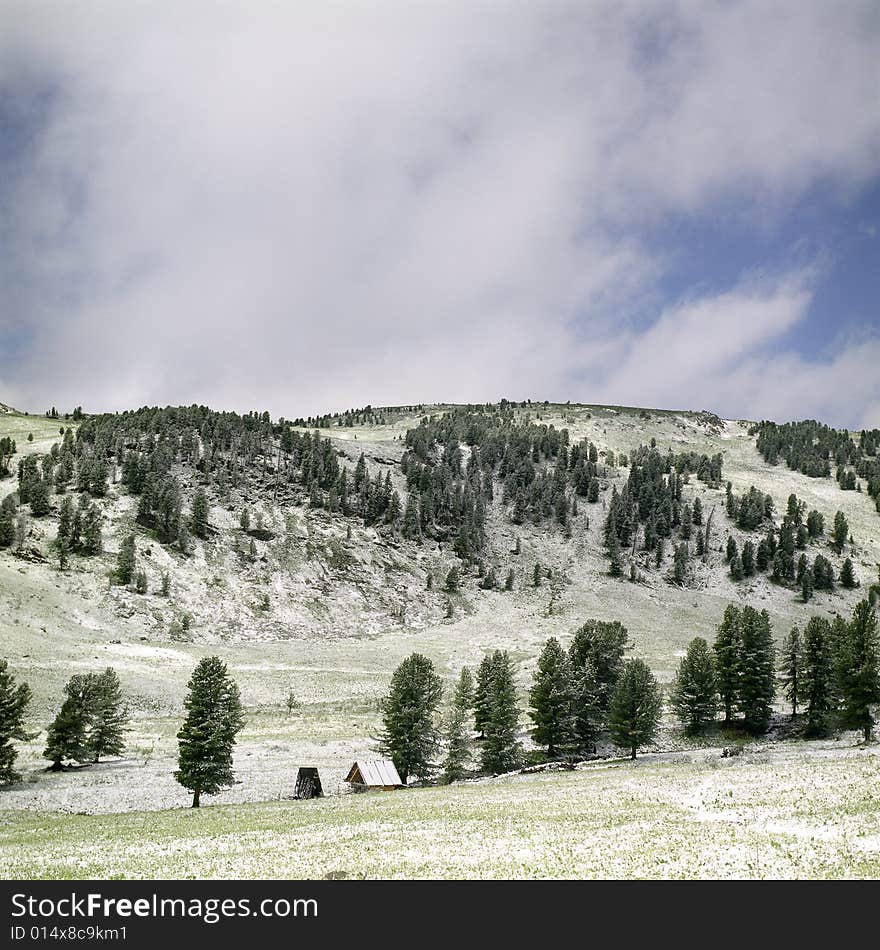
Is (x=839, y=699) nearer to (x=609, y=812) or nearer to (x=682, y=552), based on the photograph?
(x=609, y=812)

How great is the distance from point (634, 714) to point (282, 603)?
3398 inches

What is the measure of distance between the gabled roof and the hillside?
2.11 metres

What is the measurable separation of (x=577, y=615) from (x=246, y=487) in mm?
91637

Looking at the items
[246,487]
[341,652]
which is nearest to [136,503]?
[246,487]

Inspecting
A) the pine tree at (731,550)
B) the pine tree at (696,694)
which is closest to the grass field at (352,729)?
the pine tree at (696,694)

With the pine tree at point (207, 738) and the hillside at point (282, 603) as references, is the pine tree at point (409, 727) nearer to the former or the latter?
the hillside at point (282, 603)

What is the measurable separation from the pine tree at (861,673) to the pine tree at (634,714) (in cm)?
1778

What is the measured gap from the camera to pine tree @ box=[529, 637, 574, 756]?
6406cm

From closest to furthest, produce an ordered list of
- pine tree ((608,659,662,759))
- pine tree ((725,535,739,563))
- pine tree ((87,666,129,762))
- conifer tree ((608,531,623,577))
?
pine tree ((87,666,129,762))
pine tree ((608,659,662,759))
conifer tree ((608,531,623,577))
pine tree ((725,535,739,563))

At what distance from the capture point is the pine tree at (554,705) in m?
64.1

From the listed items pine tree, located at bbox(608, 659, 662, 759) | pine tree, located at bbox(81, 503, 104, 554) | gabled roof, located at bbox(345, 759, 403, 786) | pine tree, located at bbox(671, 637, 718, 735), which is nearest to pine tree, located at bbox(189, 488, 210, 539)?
pine tree, located at bbox(81, 503, 104, 554)

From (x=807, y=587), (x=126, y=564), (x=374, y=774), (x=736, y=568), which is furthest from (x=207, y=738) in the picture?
(x=736, y=568)

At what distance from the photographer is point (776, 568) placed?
7156 inches

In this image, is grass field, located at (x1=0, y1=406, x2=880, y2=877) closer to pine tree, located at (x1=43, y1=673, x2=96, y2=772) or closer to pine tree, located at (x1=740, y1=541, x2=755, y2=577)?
pine tree, located at (x1=43, y1=673, x2=96, y2=772)
